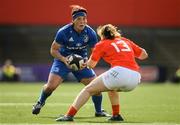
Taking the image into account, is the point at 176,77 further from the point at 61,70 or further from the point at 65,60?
the point at 65,60

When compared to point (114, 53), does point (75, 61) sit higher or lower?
lower

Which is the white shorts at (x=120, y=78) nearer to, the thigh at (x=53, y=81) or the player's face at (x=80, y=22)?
the player's face at (x=80, y=22)

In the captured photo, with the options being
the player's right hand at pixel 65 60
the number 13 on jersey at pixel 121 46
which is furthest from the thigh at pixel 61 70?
the number 13 on jersey at pixel 121 46

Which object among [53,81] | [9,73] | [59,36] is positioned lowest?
[9,73]

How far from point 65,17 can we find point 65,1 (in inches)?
34.9

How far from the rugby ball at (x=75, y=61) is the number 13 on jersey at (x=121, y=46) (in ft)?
3.21

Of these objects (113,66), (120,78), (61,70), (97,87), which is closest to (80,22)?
(61,70)

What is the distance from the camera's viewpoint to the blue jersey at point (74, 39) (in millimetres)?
13367

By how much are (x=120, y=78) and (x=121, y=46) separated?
593 millimetres

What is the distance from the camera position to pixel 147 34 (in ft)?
136

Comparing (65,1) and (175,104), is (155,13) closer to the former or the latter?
(65,1)

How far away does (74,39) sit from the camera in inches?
528

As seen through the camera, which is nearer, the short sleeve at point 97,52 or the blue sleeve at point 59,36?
the short sleeve at point 97,52

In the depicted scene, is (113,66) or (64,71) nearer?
(113,66)
